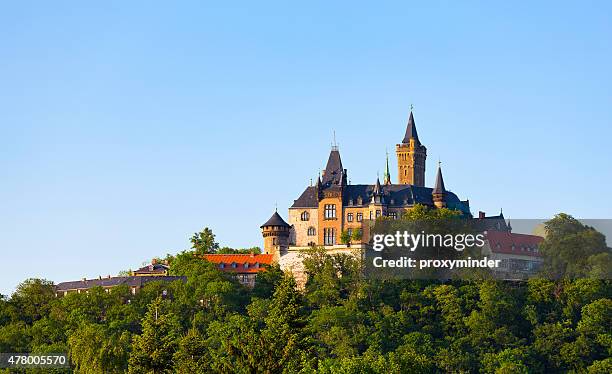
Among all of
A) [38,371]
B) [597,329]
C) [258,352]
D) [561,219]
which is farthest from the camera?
[561,219]

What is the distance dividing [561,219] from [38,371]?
51303 mm

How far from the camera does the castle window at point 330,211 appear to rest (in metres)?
158

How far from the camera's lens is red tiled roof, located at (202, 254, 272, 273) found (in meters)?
154

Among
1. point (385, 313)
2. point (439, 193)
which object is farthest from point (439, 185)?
point (385, 313)

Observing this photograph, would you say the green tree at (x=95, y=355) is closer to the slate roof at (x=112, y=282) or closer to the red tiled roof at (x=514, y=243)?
the slate roof at (x=112, y=282)

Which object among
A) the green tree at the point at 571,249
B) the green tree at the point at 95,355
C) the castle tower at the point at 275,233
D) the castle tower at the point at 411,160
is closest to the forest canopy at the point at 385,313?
the green tree at the point at 571,249

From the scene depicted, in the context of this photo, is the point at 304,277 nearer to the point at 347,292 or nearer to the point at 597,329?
the point at 347,292

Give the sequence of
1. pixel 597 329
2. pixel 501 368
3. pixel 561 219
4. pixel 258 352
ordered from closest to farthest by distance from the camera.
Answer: pixel 258 352
pixel 501 368
pixel 597 329
pixel 561 219

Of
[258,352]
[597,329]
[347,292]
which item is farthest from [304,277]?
[258,352]

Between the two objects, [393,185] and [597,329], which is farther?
[393,185]

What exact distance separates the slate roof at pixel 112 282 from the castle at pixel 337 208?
10141 millimetres

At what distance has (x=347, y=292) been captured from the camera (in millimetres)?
146875

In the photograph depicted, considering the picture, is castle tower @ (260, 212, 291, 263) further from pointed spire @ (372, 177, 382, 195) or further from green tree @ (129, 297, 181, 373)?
green tree @ (129, 297, 181, 373)

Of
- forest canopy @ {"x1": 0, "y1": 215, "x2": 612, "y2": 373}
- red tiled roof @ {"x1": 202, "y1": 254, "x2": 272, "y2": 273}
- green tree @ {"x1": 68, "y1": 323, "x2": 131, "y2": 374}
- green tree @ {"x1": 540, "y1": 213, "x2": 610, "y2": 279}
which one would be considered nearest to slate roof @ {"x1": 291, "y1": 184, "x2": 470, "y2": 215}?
red tiled roof @ {"x1": 202, "y1": 254, "x2": 272, "y2": 273}
